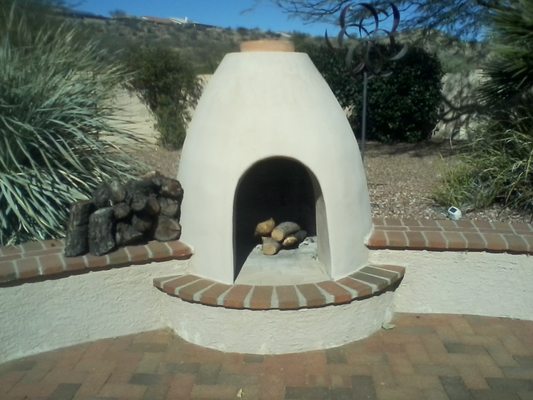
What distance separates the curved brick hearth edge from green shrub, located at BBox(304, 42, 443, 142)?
295 inches

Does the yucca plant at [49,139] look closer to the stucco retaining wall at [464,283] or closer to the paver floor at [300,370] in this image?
the paver floor at [300,370]

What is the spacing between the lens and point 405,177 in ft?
24.1

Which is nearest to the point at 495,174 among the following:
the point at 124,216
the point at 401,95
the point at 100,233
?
the point at 124,216

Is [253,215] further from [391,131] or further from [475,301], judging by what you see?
[391,131]

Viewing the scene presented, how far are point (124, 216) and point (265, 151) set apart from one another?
1.18m

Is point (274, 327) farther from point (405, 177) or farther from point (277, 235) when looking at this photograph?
point (405, 177)

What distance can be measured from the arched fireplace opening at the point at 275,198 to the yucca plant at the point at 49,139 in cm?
124

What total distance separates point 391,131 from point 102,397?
979 cm

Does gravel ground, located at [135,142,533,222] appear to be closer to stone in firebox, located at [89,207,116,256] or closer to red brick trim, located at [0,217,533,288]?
red brick trim, located at [0,217,533,288]

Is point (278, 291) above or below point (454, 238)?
below

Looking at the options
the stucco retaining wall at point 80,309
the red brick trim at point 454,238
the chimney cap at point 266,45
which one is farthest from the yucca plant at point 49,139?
the red brick trim at point 454,238

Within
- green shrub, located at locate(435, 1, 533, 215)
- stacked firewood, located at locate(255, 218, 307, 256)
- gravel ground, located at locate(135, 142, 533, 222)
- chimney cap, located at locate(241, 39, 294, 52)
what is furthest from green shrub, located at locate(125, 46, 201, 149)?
chimney cap, located at locate(241, 39, 294, 52)

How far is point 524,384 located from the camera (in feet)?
10.5

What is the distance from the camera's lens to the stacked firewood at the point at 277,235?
4457mm
